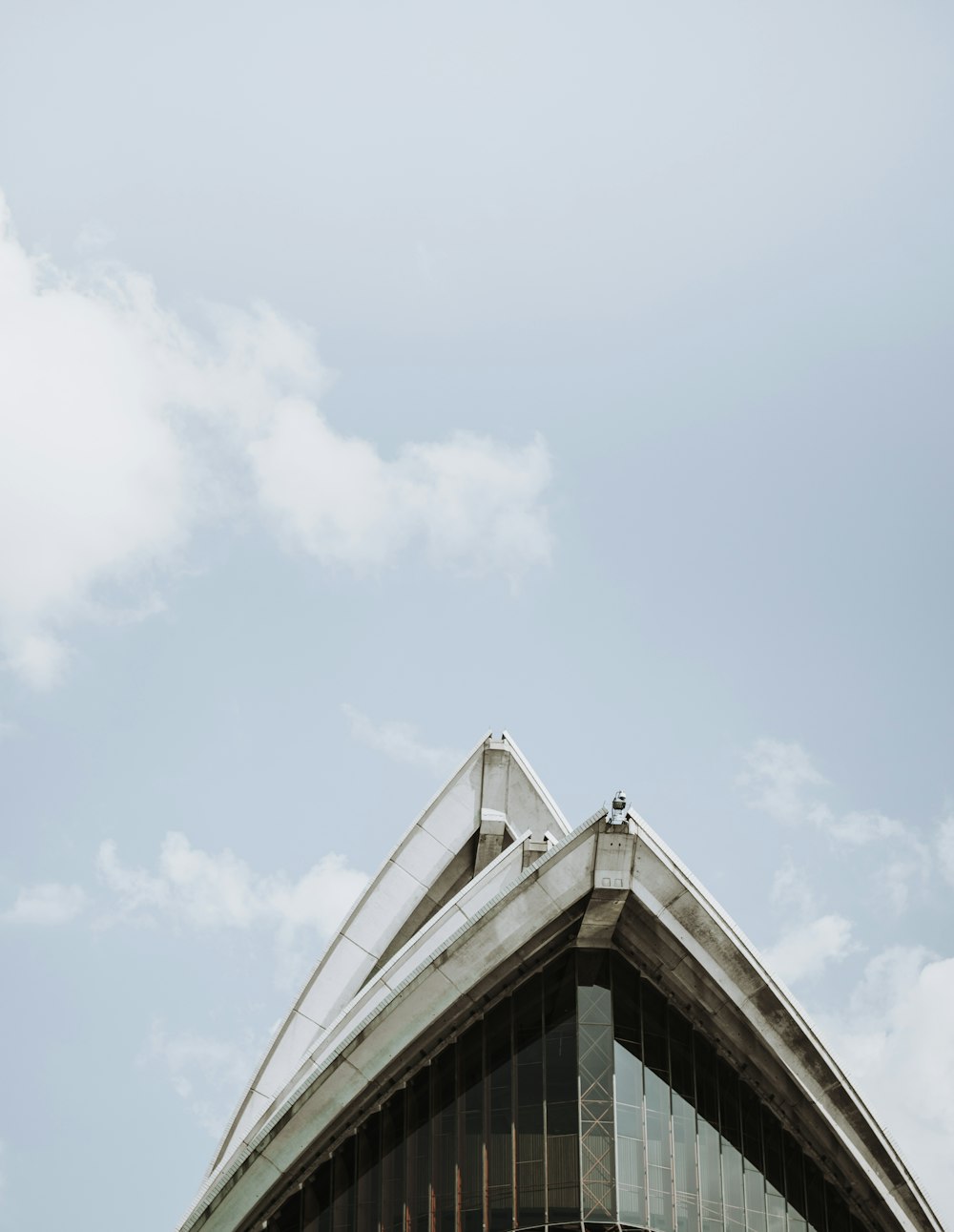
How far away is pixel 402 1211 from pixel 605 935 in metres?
8.46

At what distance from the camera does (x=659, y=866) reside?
35719mm

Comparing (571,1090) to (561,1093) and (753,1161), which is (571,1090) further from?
(753,1161)

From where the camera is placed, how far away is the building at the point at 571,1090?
34625mm

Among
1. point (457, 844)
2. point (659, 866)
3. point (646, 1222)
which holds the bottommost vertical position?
point (646, 1222)

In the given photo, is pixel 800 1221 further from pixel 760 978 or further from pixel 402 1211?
pixel 402 1211

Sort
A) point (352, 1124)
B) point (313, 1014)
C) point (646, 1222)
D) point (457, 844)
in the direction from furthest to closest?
point (457, 844)
point (313, 1014)
point (352, 1124)
point (646, 1222)

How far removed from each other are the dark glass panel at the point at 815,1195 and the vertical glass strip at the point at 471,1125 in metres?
8.64

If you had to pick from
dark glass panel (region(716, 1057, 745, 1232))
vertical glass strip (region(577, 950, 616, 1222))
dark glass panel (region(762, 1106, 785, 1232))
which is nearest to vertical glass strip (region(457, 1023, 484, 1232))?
vertical glass strip (region(577, 950, 616, 1222))

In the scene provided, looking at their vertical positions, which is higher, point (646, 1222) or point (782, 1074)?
point (782, 1074)

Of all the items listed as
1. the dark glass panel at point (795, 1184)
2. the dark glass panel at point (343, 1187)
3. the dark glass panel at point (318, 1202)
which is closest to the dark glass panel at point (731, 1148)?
the dark glass panel at point (795, 1184)

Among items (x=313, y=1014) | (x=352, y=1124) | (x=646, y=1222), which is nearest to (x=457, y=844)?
(x=313, y=1014)

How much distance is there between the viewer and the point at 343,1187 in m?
35.8

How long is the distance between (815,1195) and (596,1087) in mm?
6795

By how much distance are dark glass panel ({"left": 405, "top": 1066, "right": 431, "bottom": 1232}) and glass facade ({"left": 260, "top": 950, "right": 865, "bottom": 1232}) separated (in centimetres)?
3
